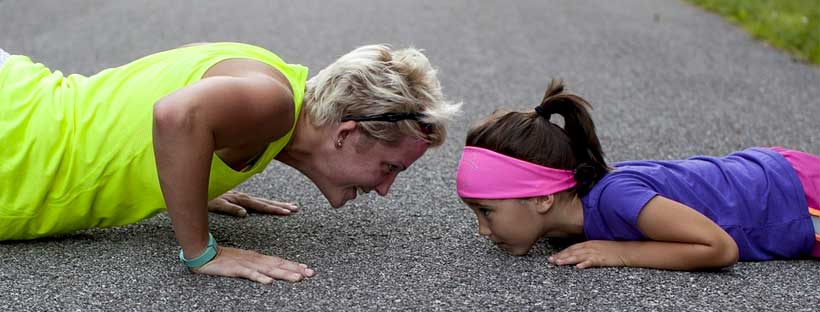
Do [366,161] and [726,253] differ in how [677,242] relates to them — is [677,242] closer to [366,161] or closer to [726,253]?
[726,253]

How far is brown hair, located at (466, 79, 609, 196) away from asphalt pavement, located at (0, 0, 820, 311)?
31 centimetres

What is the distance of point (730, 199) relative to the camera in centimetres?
335

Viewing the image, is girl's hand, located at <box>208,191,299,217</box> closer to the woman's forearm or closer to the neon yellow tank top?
the neon yellow tank top

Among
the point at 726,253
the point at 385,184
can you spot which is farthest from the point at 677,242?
the point at 385,184

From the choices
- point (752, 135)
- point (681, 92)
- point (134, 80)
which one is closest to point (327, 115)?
point (134, 80)

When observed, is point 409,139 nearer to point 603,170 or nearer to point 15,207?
point 603,170

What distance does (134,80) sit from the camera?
10.5ft

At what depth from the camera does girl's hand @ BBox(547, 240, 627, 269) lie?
3.17m

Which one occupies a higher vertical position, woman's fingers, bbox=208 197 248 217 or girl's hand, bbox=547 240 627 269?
girl's hand, bbox=547 240 627 269

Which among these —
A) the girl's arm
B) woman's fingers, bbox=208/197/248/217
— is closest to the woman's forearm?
woman's fingers, bbox=208/197/248/217

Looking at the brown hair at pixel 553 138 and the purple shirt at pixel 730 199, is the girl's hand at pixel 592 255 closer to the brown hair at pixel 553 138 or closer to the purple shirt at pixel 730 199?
the purple shirt at pixel 730 199

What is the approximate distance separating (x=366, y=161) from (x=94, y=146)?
0.81 meters

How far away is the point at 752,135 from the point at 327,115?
294cm

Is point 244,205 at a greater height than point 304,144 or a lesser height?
lesser
